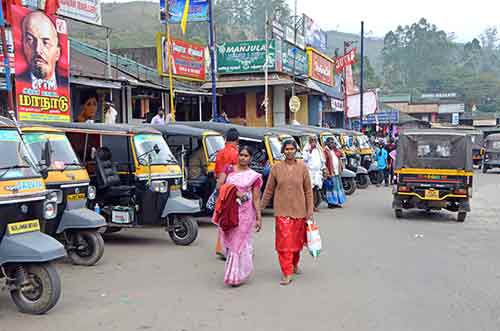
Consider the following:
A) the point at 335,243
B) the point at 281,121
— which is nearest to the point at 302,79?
the point at 281,121

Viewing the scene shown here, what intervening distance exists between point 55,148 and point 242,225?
3103mm

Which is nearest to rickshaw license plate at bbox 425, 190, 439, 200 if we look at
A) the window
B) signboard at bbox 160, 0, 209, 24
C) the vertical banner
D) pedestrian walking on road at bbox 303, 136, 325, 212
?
the window

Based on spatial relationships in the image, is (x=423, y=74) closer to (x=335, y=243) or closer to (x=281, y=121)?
(x=281, y=121)

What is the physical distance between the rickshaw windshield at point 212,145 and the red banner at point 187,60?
1003 centimetres

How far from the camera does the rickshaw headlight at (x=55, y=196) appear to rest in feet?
22.0

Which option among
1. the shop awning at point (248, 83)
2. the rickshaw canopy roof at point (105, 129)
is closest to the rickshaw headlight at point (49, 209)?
the rickshaw canopy roof at point (105, 129)

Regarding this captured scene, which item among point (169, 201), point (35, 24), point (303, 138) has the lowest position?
point (169, 201)

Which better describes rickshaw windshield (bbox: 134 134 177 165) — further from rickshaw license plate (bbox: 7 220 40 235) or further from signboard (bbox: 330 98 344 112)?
signboard (bbox: 330 98 344 112)

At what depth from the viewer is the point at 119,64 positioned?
22.2 m

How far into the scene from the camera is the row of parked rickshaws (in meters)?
5.56

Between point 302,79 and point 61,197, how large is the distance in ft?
75.5

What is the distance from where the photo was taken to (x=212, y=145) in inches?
452

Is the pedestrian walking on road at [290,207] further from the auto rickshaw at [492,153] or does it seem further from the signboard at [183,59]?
the auto rickshaw at [492,153]

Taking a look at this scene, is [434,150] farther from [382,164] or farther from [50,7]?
[50,7]
